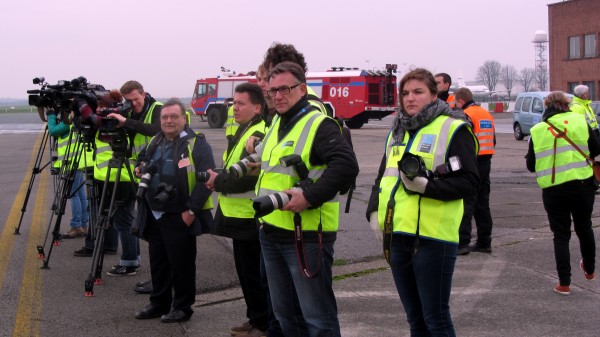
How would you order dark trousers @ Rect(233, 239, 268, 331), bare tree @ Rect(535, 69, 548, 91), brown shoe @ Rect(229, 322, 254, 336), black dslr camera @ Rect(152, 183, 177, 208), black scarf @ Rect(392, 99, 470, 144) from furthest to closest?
bare tree @ Rect(535, 69, 548, 91) → black dslr camera @ Rect(152, 183, 177, 208) → brown shoe @ Rect(229, 322, 254, 336) → dark trousers @ Rect(233, 239, 268, 331) → black scarf @ Rect(392, 99, 470, 144)

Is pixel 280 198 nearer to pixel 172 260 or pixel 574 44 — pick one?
pixel 172 260

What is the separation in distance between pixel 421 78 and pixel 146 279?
4296mm

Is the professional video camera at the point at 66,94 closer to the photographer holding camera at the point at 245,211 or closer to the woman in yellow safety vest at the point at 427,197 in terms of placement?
the photographer holding camera at the point at 245,211

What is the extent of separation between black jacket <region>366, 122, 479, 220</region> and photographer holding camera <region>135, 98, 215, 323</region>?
2427 mm

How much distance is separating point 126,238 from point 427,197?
14.3 ft

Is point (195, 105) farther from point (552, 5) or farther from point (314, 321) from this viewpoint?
point (314, 321)

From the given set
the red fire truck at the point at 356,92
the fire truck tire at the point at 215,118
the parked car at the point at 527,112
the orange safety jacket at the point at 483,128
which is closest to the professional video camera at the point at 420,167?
the orange safety jacket at the point at 483,128

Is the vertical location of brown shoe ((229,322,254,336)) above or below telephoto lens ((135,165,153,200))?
below

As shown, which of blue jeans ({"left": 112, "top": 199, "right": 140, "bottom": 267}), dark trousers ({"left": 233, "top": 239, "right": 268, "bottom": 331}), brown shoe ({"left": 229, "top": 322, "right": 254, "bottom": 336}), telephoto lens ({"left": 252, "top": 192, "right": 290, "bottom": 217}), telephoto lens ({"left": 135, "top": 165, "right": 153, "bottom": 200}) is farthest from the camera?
blue jeans ({"left": 112, "top": 199, "right": 140, "bottom": 267})

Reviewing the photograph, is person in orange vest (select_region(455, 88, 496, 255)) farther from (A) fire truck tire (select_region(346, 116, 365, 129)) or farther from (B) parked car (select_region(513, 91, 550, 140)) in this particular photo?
(A) fire truck tire (select_region(346, 116, 365, 129))

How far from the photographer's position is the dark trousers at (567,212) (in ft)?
21.5

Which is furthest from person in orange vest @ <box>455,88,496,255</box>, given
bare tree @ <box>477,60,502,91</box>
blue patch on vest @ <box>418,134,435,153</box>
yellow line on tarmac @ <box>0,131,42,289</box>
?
bare tree @ <box>477,60,502,91</box>

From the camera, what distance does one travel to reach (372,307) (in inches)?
250

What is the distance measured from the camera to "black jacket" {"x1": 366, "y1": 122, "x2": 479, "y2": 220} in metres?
3.91
